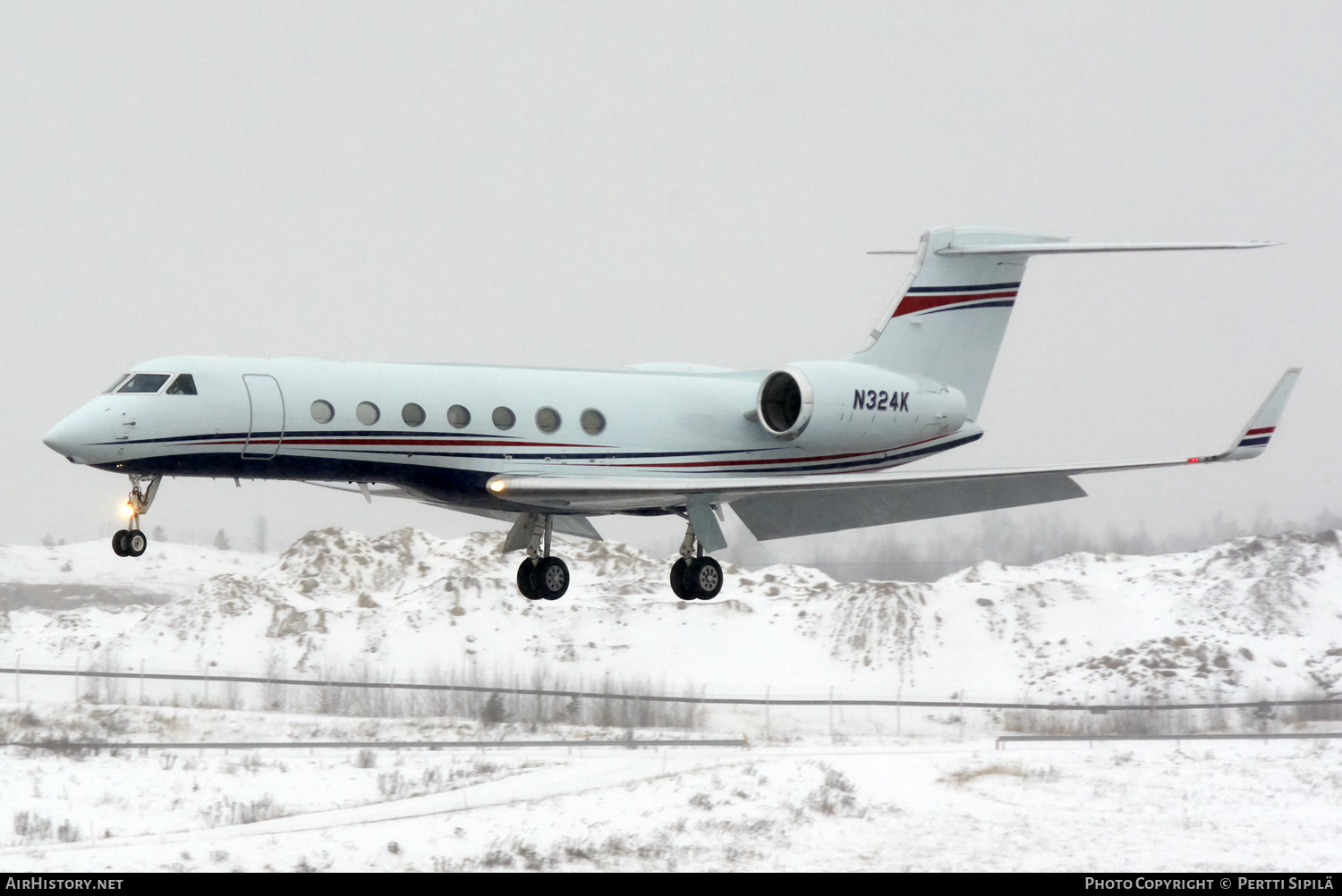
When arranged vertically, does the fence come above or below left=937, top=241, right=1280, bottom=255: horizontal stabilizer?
below

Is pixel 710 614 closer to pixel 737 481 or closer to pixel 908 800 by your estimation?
pixel 908 800

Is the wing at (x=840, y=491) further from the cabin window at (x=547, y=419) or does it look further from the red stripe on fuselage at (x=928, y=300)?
the red stripe on fuselage at (x=928, y=300)

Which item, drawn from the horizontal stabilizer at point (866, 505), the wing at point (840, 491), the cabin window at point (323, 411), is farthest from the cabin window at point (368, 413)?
the horizontal stabilizer at point (866, 505)

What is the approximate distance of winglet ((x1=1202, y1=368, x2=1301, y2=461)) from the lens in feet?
71.3

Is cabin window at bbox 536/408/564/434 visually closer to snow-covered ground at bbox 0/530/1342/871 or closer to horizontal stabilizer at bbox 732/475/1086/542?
horizontal stabilizer at bbox 732/475/1086/542

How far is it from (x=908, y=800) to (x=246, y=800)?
47.8 ft

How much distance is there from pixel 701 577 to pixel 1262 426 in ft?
29.5

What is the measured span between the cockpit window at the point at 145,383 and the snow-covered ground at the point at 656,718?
31.0 ft

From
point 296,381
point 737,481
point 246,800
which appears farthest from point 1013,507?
point 246,800

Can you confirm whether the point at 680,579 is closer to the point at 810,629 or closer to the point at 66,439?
the point at 66,439

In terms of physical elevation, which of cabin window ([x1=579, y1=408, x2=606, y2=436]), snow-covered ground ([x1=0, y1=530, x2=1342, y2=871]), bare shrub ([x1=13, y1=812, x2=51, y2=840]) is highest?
cabin window ([x1=579, y1=408, x2=606, y2=436])

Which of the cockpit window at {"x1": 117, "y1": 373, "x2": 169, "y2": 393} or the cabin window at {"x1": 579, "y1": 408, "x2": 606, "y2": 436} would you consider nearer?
the cockpit window at {"x1": 117, "y1": 373, "x2": 169, "y2": 393}

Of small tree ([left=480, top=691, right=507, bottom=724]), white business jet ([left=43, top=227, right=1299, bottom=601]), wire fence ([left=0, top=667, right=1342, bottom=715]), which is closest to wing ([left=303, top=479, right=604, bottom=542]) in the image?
white business jet ([left=43, top=227, right=1299, bottom=601])

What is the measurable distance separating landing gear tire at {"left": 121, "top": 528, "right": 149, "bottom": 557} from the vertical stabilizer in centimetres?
1286
